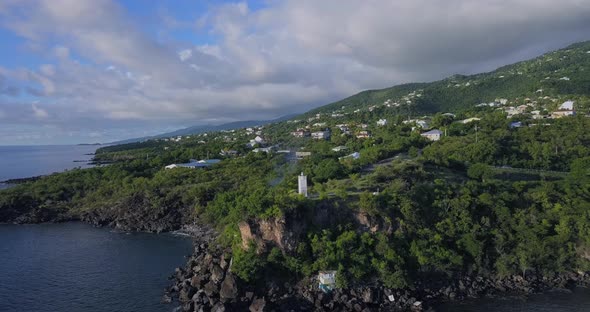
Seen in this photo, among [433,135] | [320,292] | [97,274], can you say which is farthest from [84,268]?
[433,135]

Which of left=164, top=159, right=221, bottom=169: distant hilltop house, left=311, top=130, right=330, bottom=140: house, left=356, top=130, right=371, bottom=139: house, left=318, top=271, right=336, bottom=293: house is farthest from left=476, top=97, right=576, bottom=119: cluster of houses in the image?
left=318, top=271, right=336, bottom=293: house

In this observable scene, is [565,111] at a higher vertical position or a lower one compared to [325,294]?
higher

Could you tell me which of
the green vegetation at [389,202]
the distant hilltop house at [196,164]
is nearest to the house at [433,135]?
the green vegetation at [389,202]

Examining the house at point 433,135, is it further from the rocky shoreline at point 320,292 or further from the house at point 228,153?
the house at point 228,153

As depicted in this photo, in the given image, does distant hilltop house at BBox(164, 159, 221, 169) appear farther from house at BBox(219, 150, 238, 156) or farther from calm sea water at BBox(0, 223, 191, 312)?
calm sea water at BBox(0, 223, 191, 312)

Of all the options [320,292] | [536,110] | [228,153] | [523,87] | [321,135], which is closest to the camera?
[320,292]

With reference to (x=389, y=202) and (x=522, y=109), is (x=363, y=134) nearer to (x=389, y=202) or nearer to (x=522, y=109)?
(x=522, y=109)
